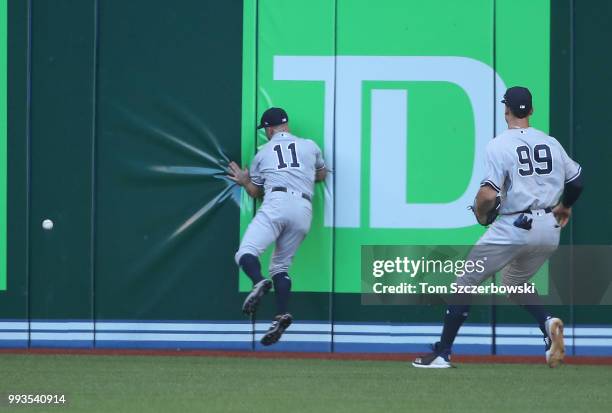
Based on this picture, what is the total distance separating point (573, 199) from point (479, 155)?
143 centimetres

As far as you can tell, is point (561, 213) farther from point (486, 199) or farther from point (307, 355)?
point (307, 355)

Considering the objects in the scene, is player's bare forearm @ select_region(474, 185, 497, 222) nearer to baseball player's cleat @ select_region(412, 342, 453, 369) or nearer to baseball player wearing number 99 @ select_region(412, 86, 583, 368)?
baseball player wearing number 99 @ select_region(412, 86, 583, 368)

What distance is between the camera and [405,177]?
10305 mm

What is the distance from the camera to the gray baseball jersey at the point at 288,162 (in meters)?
9.98

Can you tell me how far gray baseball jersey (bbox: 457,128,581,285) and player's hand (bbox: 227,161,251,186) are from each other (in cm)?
214

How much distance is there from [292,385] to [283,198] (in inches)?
83.9

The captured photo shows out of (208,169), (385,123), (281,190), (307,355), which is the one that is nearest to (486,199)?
(385,123)

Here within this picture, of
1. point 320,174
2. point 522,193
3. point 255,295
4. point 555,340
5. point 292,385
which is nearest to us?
point 292,385

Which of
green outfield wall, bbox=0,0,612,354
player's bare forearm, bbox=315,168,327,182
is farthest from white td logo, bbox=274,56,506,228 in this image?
player's bare forearm, bbox=315,168,327,182

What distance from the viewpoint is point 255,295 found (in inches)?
369

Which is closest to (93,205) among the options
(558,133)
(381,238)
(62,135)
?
(62,135)

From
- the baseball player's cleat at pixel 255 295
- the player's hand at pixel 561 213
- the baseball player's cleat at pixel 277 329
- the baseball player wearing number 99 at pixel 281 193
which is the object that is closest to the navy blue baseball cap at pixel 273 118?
the baseball player wearing number 99 at pixel 281 193

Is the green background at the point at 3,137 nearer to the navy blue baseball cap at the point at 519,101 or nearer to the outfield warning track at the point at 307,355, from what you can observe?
the outfield warning track at the point at 307,355

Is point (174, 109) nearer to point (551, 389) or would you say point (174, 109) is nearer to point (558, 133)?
point (558, 133)
